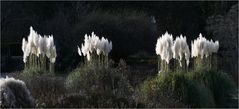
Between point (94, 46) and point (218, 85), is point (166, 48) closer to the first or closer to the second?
point (94, 46)

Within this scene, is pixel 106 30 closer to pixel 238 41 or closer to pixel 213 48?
pixel 238 41

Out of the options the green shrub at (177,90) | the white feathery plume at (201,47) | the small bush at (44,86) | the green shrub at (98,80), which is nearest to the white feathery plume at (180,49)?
the green shrub at (177,90)

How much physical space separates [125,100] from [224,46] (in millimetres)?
18828

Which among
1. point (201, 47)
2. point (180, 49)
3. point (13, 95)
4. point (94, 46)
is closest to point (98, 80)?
point (94, 46)

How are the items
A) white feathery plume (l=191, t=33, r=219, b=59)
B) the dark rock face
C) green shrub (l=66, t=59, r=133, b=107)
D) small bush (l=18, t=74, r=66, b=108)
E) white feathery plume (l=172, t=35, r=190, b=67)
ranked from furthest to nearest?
the dark rock face → white feathery plume (l=191, t=33, r=219, b=59) → white feathery plume (l=172, t=35, r=190, b=67) → green shrub (l=66, t=59, r=133, b=107) → small bush (l=18, t=74, r=66, b=108)

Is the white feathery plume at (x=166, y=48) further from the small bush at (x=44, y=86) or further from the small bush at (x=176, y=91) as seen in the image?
the small bush at (x=44, y=86)

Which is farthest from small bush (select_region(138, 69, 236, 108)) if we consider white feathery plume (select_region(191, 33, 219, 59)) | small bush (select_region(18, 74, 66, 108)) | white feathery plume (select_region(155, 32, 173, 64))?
small bush (select_region(18, 74, 66, 108))

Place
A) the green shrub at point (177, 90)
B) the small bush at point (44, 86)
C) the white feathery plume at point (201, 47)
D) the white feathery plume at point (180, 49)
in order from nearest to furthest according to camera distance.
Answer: the small bush at point (44, 86)
the green shrub at point (177, 90)
the white feathery plume at point (180, 49)
the white feathery plume at point (201, 47)

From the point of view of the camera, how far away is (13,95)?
7.70 meters

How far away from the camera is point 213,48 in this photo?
14.2m

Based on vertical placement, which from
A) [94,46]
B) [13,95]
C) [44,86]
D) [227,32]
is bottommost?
[13,95]

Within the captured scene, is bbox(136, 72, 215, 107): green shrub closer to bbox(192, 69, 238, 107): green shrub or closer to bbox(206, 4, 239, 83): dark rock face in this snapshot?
bbox(192, 69, 238, 107): green shrub

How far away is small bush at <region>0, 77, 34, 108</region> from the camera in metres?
7.65

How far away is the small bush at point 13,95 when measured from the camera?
7.65m
